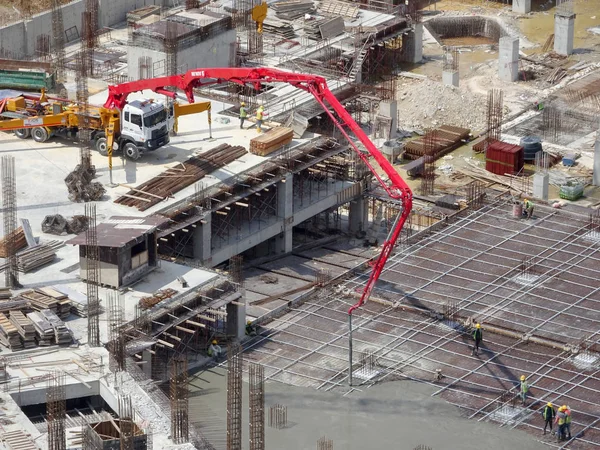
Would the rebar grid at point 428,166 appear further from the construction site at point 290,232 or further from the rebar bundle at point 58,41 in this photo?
the rebar bundle at point 58,41

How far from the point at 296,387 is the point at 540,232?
15032mm

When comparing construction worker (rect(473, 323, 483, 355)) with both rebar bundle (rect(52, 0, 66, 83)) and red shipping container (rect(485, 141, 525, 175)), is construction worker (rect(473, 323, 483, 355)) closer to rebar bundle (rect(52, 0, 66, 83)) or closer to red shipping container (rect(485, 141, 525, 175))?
red shipping container (rect(485, 141, 525, 175))

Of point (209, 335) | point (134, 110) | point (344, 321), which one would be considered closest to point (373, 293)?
point (344, 321)

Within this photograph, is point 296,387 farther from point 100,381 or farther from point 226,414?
point 100,381

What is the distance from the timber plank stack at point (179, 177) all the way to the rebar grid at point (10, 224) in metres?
4.60

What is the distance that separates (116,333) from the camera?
5372 centimetres

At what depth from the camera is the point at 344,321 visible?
59.8 meters

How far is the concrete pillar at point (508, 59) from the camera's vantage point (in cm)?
8056

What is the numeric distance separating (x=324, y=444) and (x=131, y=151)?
706 inches

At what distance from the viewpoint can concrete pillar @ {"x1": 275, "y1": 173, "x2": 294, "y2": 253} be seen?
64875 mm

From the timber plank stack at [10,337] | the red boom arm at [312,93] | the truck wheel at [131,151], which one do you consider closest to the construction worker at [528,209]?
the red boom arm at [312,93]

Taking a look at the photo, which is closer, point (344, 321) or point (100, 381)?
point (100, 381)

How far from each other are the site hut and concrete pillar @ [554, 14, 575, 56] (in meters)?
32.2

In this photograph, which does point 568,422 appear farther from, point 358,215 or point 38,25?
point 38,25
